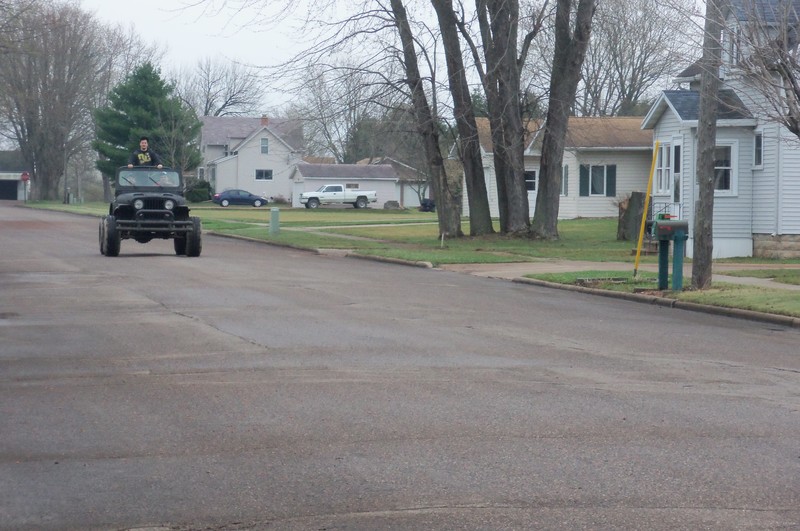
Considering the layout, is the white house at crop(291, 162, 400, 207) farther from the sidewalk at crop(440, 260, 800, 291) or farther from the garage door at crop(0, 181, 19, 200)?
the sidewalk at crop(440, 260, 800, 291)

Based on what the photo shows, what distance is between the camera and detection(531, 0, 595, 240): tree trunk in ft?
105

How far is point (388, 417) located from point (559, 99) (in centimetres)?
2601

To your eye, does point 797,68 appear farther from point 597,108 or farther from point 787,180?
point 597,108

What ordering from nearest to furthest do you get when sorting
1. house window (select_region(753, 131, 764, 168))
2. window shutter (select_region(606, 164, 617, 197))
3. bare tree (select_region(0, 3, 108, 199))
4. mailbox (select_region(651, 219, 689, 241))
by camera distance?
mailbox (select_region(651, 219, 689, 241)) → house window (select_region(753, 131, 764, 168)) → window shutter (select_region(606, 164, 617, 197)) → bare tree (select_region(0, 3, 108, 199))

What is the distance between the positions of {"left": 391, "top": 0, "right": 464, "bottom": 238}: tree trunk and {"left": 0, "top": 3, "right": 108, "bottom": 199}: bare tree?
42692mm

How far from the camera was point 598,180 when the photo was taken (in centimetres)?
5103

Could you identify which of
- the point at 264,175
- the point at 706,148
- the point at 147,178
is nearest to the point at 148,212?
the point at 147,178

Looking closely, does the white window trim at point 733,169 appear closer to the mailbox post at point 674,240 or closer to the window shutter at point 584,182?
the mailbox post at point 674,240

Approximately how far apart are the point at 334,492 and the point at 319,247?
24.8 m

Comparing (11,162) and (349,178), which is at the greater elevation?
(11,162)

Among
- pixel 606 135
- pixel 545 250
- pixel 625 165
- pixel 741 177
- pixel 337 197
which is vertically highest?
pixel 606 135

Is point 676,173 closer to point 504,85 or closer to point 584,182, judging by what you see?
point 504,85

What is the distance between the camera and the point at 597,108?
6334 centimetres

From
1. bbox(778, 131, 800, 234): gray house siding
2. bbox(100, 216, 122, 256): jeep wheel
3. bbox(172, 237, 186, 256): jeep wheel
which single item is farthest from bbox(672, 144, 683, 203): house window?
bbox(100, 216, 122, 256): jeep wheel
